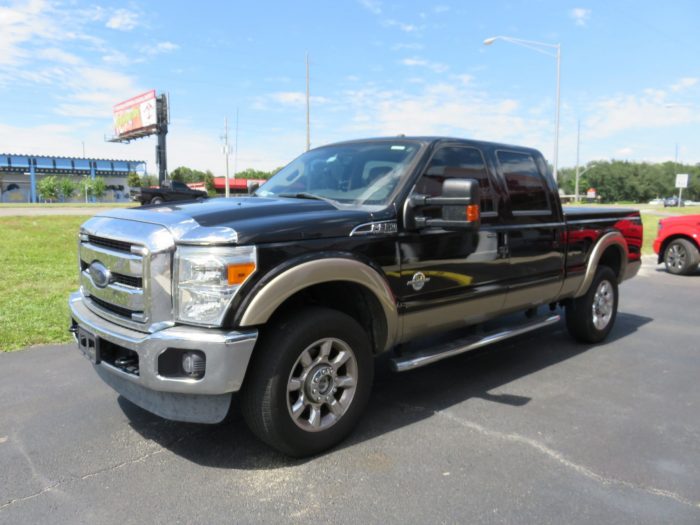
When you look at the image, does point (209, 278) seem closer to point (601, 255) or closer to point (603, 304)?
point (601, 255)

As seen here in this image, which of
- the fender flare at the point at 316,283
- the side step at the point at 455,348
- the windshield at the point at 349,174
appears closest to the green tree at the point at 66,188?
the windshield at the point at 349,174

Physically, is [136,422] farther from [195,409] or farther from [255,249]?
[255,249]

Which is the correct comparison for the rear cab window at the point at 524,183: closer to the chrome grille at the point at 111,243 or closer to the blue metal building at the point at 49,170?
the chrome grille at the point at 111,243

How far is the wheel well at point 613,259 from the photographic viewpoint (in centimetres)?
615

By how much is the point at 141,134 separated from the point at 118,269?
60276mm

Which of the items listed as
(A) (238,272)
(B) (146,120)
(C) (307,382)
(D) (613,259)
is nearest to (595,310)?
(D) (613,259)

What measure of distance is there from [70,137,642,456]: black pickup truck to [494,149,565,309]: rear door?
0.08 feet

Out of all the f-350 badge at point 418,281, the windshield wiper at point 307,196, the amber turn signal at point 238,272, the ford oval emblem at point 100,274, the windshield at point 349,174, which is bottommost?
the f-350 badge at point 418,281

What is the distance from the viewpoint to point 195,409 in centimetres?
297

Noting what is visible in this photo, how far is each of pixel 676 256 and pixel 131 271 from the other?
37.5 feet

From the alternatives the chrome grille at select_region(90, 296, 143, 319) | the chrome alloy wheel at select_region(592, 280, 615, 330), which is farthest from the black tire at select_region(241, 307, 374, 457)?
the chrome alloy wheel at select_region(592, 280, 615, 330)

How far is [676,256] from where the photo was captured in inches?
446

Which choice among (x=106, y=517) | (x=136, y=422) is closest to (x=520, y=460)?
(x=106, y=517)

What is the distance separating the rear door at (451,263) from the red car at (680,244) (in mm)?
8578
